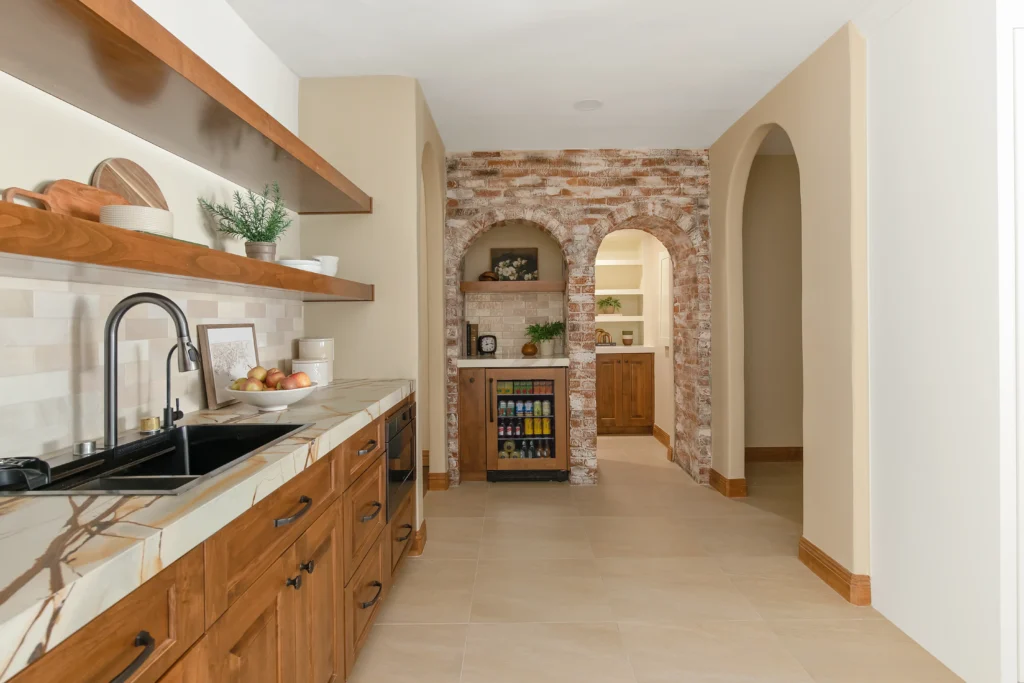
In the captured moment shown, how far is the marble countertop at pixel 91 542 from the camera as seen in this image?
71 centimetres

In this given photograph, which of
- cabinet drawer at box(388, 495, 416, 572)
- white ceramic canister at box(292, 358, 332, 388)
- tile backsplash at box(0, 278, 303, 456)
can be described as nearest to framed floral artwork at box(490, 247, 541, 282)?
white ceramic canister at box(292, 358, 332, 388)

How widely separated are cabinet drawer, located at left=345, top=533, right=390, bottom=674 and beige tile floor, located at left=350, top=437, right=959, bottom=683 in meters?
0.15

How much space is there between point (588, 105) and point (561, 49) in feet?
2.65

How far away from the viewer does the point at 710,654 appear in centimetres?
228

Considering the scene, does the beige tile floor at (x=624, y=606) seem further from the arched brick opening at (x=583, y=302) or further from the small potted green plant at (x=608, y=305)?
the small potted green plant at (x=608, y=305)

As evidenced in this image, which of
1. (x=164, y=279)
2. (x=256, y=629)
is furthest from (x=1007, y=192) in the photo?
(x=164, y=279)

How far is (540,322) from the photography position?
17.7 ft

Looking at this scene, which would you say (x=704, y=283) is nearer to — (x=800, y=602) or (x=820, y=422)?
(x=820, y=422)

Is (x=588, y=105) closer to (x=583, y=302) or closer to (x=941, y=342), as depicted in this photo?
(x=583, y=302)

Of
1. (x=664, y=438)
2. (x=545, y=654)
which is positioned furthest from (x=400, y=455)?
(x=664, y=438)

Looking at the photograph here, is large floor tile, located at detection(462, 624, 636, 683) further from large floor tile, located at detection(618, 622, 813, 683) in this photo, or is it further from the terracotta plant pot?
the terracotta plant pot

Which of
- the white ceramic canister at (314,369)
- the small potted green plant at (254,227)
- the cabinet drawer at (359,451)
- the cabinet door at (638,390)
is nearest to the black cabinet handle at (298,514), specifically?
the cabinet drawer at (359,451)

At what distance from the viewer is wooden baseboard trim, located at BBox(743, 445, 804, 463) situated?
5293 millimetres

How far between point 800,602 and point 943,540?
0.73 metres
